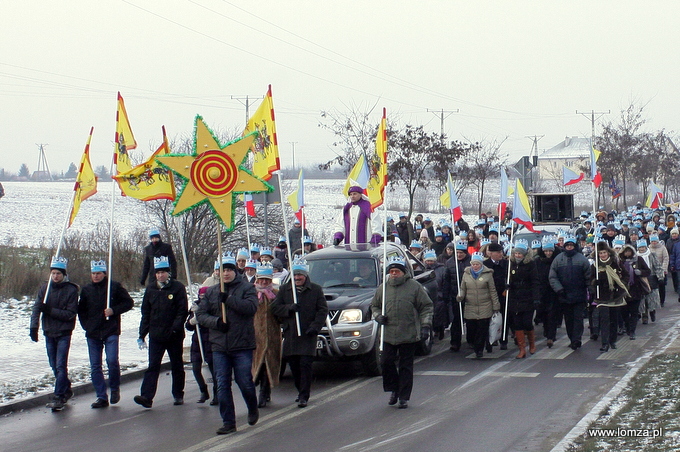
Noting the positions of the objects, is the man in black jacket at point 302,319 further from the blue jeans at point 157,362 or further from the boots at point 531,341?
the boots at point 531,341

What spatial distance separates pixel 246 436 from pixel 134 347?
258 inches

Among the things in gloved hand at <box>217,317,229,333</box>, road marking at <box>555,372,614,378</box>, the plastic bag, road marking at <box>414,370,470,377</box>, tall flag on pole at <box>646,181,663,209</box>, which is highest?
tall flag on pole at <box>646,181,663,209</box>

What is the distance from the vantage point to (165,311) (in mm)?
9977

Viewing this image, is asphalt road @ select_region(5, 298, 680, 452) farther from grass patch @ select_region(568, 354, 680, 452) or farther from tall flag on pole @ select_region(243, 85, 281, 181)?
tall flag on pole @ select_region(243, 85, 281, 181)

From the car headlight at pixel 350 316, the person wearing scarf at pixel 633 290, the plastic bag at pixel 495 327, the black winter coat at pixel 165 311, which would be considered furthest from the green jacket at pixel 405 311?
the person wearing scarf at pixel 633 290

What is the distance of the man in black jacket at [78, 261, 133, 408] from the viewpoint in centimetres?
1026

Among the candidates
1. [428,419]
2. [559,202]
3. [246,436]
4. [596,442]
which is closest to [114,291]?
[246,436]

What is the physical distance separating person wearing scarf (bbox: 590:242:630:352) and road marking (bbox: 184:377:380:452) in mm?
4132

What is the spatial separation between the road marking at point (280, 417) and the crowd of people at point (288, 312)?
0.48 ft

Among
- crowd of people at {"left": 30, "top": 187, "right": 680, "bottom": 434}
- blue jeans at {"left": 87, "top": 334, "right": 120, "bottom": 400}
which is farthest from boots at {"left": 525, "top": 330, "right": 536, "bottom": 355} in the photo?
blue jeans at {"left": 87, "top": 334, "right": 120, "bottom": 400}

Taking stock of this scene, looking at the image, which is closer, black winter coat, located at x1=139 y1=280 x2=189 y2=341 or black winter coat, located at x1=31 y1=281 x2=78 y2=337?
black winter coat, located at x1=139 y1=280 x2=189 y2=341

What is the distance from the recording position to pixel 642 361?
1243 cm

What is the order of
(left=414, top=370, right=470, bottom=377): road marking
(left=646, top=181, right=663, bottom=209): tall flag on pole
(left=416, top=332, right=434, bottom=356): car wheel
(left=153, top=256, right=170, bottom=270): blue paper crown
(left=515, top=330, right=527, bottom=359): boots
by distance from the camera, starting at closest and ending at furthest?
(left=153, top=256, right=170, bottom=270): blue paper crown → (left=414, top=370, right=470, bottom=377): road marking → (left=515, top=330, right=527, bottom=359): boots → (left=416, top=332, right=434, bottom=356): car wheel → (left=646, top=181, right=663, bottom=209): tall flag on pole

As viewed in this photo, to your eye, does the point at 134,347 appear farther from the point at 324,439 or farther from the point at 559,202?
the point at 559,202
